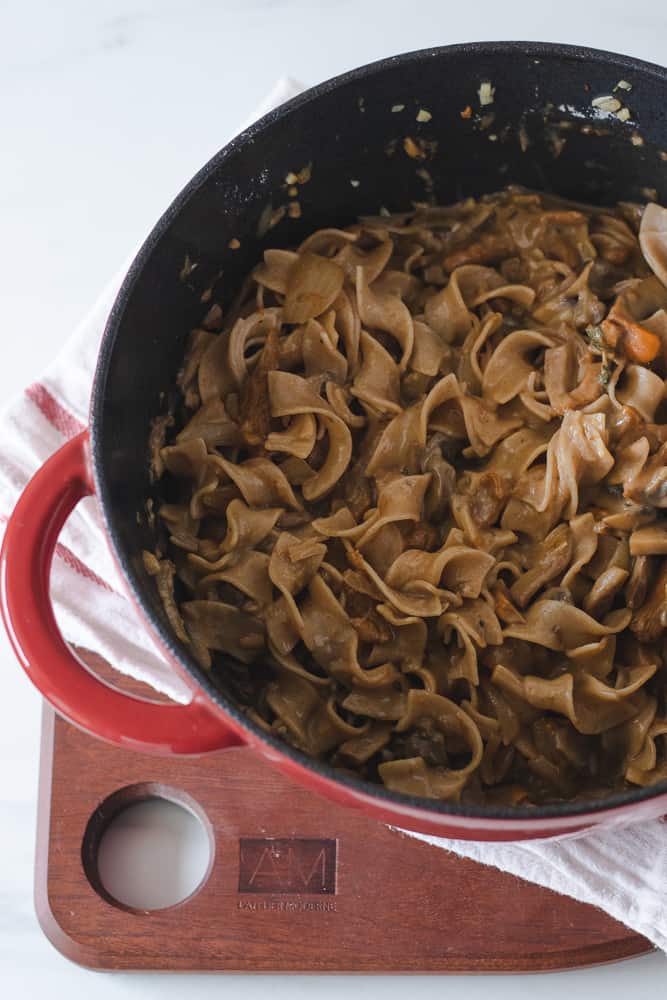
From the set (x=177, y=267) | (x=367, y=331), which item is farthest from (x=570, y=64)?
(x=177, y=267)

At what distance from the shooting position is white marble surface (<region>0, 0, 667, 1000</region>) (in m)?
3.41

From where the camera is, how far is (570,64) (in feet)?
8.90

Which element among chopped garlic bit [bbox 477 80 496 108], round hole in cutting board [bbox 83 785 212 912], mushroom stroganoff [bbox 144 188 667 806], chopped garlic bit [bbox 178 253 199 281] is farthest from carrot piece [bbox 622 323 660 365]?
round hole in cutting board [bbox 83 785 212 912]

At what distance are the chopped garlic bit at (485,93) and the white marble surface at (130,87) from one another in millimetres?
795

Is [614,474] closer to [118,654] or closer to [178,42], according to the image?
[118,654]

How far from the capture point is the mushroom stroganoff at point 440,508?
261cm

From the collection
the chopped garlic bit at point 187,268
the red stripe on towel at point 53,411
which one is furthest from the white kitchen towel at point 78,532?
the chopped garlic bit at point 187,268

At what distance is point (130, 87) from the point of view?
11.7ft

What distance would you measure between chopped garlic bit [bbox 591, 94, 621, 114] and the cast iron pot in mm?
19

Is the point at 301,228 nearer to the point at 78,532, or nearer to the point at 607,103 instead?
the point at 607,103

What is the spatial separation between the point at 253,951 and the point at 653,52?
2.52m

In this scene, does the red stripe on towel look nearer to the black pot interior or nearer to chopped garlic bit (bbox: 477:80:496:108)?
the black pot interior

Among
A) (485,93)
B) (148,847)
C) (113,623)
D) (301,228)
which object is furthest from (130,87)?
(148,847)

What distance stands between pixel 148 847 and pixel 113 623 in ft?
1.65
